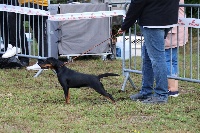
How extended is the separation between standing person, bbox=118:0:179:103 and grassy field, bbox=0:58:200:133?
0.80 ft

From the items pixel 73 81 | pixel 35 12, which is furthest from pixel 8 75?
pixel 73 81

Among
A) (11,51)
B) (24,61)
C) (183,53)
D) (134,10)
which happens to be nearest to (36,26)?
(11,51)

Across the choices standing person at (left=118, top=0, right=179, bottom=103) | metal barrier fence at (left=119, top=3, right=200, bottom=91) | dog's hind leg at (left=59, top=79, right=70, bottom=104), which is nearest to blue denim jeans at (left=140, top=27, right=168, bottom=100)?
standing person at (left=118, top=0, right=179, bottom=103)

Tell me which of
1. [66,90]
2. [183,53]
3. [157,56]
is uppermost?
[157,56]

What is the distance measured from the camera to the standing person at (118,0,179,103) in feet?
21.9

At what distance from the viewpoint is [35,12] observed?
901cm

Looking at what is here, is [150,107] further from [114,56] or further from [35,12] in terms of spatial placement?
[114,56]

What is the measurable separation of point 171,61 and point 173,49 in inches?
6.4

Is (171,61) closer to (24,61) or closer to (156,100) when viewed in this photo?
(156,100)

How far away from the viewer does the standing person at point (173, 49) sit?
7.38 metres

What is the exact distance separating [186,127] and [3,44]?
5.31 metres

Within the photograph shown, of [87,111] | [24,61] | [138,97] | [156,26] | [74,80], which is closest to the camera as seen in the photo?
[87,111]

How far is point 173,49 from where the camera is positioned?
24.5ft

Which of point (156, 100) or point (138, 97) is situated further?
point (138, 97)
